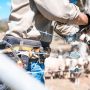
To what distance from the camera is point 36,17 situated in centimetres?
193

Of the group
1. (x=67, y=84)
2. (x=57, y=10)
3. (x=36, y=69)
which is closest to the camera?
(x=57, y=10)

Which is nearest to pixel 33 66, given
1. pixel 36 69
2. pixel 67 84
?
pixel 36 69

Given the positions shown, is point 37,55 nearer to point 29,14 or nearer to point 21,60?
point 21,60

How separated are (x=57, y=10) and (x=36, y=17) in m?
0.15

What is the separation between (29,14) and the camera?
74.7 inches

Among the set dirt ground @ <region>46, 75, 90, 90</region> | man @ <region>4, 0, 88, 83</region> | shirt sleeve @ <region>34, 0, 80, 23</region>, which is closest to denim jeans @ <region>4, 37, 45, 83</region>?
man @ <region>4, 0, 88, 83</region>

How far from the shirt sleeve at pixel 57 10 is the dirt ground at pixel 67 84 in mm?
3412

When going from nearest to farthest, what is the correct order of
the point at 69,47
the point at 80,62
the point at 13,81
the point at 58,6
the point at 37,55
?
the point at 13,81
the point at 58,6
the point at 37,55
the point at 80,62
the point at 69,47

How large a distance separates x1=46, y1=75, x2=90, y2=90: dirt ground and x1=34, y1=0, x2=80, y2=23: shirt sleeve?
134 inches

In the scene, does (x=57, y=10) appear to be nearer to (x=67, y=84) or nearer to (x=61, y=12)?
(x=61, y=12)

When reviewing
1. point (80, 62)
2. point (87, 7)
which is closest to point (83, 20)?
point (87, 7)

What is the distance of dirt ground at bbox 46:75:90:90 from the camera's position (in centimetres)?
532

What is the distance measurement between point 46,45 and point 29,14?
0.27 meters

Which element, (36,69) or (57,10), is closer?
(57,10)
